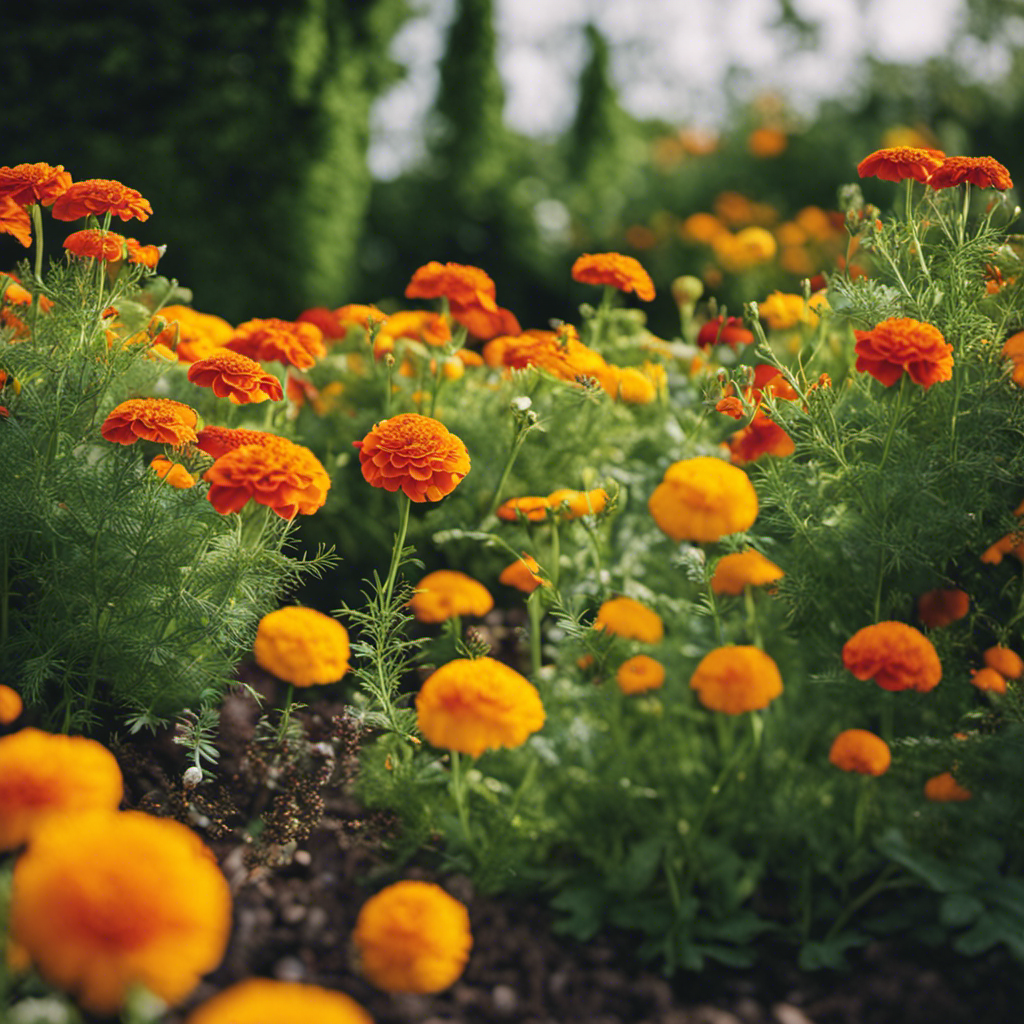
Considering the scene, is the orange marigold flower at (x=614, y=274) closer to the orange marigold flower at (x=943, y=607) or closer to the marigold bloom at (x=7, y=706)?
the orange marigold flower at (x=943, y=607)

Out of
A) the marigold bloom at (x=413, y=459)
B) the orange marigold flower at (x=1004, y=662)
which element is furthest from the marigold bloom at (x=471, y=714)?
the orange marigold flower at (x=1004, y=662)

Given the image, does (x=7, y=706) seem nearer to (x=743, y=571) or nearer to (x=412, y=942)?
(x=412, y=942)

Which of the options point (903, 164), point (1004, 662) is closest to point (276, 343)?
point (903, 164)

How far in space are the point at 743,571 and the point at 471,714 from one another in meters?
0.73

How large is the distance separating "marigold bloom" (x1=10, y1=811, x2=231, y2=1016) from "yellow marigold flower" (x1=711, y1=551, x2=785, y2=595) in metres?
1.23

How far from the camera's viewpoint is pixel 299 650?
1451mm

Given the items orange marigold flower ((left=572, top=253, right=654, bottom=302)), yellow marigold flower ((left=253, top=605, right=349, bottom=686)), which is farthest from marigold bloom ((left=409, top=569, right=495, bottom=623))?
orange marigold flower ((left=572, top=253, right=654, bottom=302))

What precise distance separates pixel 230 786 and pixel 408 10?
625cm

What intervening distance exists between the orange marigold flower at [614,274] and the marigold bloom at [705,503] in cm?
70

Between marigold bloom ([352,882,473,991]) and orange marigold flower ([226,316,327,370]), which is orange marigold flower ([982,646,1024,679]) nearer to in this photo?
marigold bloom ([352,882,473,991])

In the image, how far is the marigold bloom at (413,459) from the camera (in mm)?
1502

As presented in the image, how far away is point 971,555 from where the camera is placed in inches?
76.5

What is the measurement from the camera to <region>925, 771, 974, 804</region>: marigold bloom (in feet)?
5.93

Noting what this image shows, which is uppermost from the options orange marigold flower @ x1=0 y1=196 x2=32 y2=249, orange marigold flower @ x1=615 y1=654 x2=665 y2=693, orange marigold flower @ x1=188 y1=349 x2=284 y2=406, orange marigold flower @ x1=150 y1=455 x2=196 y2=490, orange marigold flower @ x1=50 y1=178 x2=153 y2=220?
orange marigold flower @ x1=50 y1=178 x2=153 y2=220
